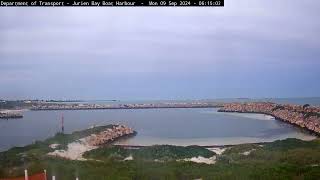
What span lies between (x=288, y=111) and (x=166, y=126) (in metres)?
0.94

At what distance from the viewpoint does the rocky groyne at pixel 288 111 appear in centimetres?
358

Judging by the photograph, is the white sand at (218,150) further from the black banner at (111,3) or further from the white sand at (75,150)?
the black banner at (111,3)

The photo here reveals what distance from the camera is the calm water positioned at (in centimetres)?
346

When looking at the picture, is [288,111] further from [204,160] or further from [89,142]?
[89,142]

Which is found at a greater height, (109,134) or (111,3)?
(111,3)

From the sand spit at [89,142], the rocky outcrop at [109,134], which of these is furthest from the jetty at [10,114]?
the rocky outcrop at [109,134]

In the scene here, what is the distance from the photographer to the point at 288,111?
11.9ft

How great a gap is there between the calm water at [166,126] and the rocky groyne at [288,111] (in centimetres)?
6

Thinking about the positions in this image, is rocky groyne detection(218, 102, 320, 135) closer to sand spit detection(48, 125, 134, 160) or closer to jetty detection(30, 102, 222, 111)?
jetty detection(30, 102, 222, 111)

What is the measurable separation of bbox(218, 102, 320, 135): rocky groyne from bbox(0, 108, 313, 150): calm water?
58 millimetres

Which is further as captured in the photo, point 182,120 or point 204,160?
point 182,120

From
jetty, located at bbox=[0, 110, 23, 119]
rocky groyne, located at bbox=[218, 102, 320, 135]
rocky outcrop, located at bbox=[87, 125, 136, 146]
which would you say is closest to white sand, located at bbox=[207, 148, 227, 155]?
rocky groyne, located at bbox=[218, 102, 320, 135]

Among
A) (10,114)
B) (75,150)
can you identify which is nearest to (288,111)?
(75,150)

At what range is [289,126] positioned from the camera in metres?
3.62
